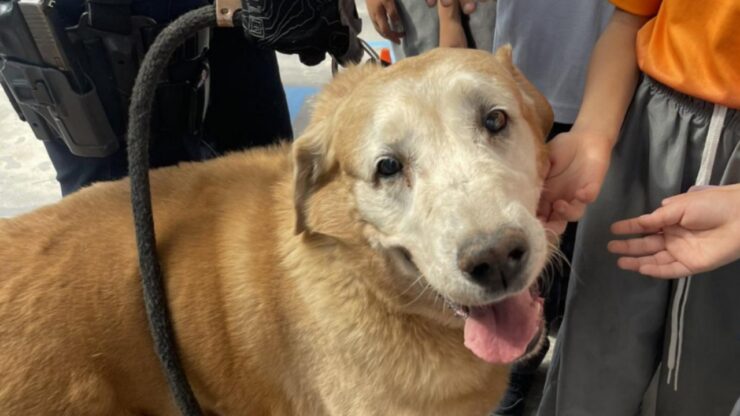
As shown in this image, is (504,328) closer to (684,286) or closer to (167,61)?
(684,286)

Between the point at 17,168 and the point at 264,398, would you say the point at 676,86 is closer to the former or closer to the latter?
the point at 264,398

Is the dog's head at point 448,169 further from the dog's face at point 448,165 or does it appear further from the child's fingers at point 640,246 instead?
the child's fingers at point 640,246

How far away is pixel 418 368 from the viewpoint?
107 centimetres

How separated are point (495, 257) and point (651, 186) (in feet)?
1.33

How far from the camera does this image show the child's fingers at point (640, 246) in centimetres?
98

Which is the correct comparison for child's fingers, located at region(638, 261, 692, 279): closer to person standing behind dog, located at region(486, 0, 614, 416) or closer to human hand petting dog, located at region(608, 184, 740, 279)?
human hand petting dog, located at region(608, 184, 740, 279)

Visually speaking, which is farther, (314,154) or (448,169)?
(314,154)

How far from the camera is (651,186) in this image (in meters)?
1.04

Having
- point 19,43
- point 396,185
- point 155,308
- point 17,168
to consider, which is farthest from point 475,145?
point 17,168

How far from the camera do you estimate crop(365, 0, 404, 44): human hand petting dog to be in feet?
4.24

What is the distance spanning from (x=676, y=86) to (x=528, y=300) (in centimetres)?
39

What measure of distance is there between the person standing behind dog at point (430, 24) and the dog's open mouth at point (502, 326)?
531 mm

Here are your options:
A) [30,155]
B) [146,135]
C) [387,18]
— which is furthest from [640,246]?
[30,155]

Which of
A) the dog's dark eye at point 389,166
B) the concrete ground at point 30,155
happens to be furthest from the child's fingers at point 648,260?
the concrete ground at point 30,155
